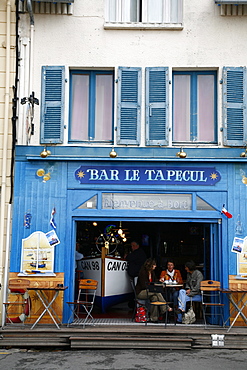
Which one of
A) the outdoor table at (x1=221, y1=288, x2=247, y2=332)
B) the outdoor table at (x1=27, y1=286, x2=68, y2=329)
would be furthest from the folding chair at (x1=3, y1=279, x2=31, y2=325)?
the outdoor table at (x1=221, y1=288, x2=247, y2=332)

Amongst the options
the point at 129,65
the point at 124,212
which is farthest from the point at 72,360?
the point at 129,65

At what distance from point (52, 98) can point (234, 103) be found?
4.16 metres

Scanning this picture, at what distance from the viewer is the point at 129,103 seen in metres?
12.0

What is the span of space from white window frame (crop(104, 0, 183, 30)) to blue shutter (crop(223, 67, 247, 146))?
5.41ft

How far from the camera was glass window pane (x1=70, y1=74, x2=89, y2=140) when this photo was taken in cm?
1220

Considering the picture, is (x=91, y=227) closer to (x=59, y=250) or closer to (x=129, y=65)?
(x=59, y=250)

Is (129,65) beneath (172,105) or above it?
above

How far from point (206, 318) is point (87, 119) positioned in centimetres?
536

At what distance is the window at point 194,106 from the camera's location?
1214 cm

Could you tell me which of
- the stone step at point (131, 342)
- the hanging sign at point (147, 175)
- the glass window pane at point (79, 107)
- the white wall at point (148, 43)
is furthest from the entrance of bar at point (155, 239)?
the white wall at point (148, 43)

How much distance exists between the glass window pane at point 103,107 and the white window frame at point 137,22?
1244mm

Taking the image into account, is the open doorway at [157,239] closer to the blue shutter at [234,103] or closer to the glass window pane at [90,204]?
the glass window pane at [90,204]

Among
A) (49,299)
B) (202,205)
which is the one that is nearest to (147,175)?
(202,205)

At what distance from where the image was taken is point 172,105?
12195 millimetres
